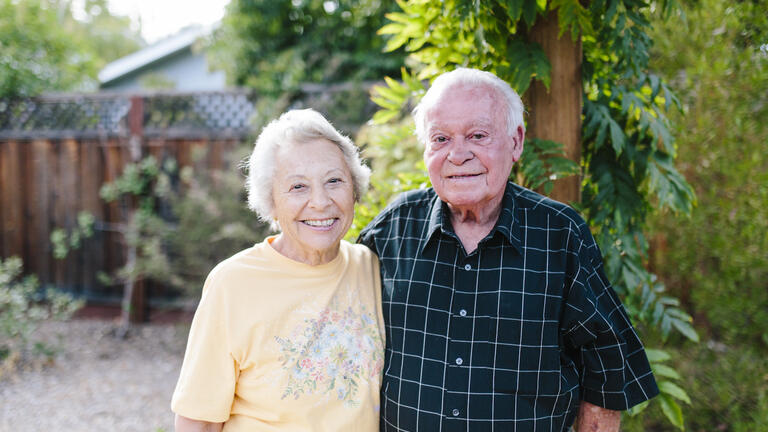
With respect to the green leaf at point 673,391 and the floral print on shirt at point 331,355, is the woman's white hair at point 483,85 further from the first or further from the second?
the green leaf at point 673,391

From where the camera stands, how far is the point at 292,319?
1.68 m

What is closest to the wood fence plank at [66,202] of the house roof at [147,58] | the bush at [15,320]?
the bush at [15,320]

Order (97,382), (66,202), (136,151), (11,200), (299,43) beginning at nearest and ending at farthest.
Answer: (97,382) → (136,151) → (66,202) → (11,200) → (299,43)

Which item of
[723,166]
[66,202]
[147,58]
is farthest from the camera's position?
[147,58]

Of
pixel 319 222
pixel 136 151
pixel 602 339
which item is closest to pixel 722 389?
pixel 602 339

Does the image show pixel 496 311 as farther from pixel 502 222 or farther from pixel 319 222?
pixel 319 222

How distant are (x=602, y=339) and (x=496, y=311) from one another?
31cm

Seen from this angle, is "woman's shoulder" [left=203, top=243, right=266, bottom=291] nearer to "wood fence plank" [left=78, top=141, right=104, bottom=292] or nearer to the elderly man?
the elderly man

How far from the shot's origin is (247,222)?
17.1ft

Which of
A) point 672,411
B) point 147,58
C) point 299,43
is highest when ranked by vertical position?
point 147,58

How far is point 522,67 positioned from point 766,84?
1825 millimetres

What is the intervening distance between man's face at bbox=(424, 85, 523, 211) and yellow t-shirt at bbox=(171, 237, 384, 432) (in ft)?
1.63

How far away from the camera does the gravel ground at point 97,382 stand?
4.15 m

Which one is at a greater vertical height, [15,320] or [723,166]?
[723,166]
